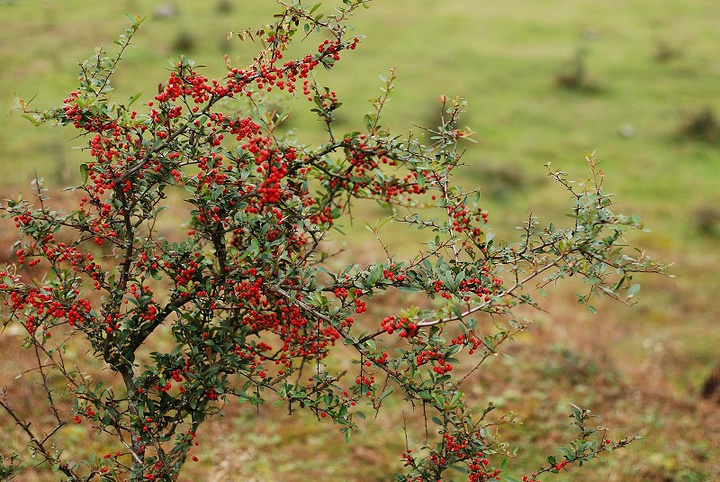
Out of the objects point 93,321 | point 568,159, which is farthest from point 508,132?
point 93,321

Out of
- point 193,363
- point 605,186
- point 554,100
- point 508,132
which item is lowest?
point 193,363

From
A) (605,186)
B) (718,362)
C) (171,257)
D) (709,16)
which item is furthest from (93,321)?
(709,16)

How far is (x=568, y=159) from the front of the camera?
20031mm

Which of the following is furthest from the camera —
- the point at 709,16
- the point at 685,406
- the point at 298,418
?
the point at 709,16

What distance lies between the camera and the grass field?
8469 millimetres

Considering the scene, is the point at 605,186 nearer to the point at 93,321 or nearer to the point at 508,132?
the point at 508,132

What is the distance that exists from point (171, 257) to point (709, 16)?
37439 millimetres

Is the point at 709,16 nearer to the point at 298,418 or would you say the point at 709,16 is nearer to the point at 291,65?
the point at 298,418

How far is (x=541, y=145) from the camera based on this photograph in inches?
826

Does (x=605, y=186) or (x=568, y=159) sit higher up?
(x=568, y=159)

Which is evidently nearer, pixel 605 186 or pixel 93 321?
pixel 93 321

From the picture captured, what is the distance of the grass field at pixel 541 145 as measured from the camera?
27.8ft

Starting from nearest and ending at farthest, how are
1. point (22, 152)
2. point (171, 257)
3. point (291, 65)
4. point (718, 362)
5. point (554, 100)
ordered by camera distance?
point (291, 65)
point (171, 257)
point (718, 362)
point (22, 152)
point (554, 100)

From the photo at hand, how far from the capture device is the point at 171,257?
431 cm
